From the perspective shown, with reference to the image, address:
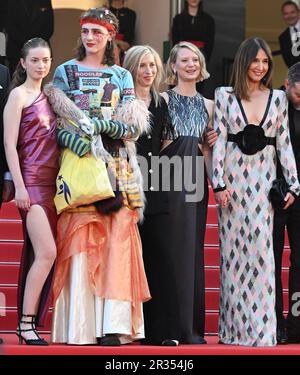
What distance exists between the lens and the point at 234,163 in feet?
26.7

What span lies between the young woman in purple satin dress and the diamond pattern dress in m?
1.14

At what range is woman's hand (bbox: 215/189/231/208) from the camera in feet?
26.6

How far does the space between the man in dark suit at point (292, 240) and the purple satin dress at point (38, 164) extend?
61.5 inches

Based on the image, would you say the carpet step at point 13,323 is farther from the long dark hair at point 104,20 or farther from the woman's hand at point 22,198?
the long dark hair at point 104,20

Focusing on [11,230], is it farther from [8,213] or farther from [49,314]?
[49,314]

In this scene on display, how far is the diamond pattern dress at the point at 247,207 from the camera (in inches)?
318

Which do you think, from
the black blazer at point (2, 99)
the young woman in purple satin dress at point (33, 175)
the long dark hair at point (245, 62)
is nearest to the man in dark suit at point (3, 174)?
the black blazer at point (2, 99)

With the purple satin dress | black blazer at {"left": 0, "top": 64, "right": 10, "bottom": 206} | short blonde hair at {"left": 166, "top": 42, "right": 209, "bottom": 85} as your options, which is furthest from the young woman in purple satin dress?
short blonde hair at {"left": 166, "top": 42, "right": 209, "bottom": 85}

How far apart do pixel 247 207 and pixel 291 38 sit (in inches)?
175
